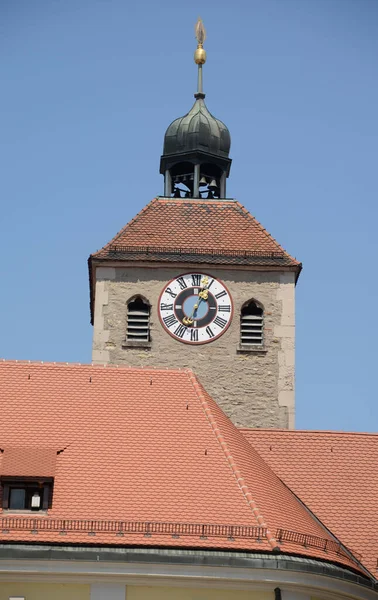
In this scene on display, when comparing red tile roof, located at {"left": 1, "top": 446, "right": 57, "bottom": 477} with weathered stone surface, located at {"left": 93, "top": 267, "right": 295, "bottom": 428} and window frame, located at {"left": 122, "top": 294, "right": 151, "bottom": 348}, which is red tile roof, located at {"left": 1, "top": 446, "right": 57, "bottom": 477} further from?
window frame, located at {"left": 122, "top": 294, "right": 151, "bottom": 348}

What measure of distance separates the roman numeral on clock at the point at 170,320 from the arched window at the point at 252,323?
4.56ft

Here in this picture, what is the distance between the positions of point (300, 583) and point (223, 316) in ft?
38.7

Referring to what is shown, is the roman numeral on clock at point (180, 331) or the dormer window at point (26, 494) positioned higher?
the roman numeral on clock at point (180, 331)

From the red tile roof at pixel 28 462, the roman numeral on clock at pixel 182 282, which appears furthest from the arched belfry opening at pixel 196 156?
the red tile roof at pixel 28 462

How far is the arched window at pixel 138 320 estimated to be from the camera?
35.4 m

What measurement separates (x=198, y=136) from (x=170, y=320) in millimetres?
5008

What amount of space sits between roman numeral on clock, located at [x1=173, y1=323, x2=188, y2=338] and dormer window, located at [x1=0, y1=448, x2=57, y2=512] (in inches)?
394

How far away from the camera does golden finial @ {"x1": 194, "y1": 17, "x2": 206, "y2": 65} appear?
4031 centimetres

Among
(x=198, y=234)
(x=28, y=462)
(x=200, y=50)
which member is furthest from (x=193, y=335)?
(x=28, y=462)

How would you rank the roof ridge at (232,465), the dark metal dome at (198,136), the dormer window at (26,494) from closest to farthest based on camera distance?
1. the roof ridge at (232,465)
2. the dormer window at (26,494)
3. the dark metal dome at (198,136)

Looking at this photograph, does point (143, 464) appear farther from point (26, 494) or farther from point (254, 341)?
point (254, 341)

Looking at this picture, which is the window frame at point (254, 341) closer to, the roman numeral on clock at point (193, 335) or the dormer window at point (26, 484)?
the roman numeral on clock at point (193, 335)

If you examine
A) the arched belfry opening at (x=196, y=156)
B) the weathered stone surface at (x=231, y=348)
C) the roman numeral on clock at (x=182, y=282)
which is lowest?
the weathered stone surface at (x=231, y=348)

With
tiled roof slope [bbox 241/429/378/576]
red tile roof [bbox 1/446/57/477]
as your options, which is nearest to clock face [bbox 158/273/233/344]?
tiled roof slope [bbox 241/429/378/576]
